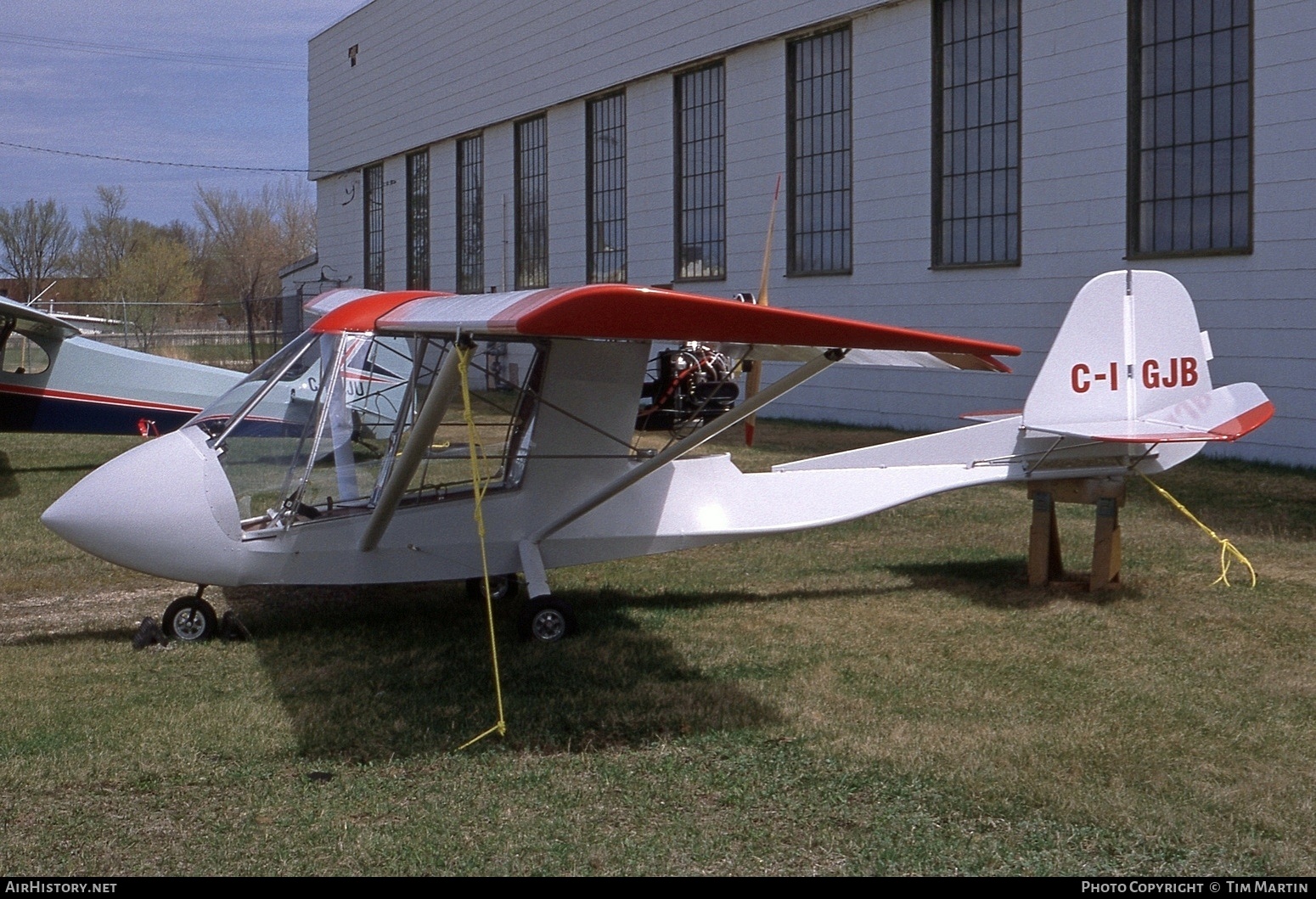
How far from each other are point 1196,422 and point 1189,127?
7.43 m

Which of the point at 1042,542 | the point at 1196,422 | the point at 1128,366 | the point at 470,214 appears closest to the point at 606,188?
the point at 470,214

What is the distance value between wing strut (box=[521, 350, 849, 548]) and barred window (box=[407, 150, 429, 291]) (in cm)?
2602

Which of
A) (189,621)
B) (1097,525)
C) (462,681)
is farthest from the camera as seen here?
(1097,525)

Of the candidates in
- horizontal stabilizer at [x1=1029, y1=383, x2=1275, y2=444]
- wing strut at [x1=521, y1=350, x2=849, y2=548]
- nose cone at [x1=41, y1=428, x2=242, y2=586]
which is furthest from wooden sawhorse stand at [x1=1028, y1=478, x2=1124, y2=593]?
nose cone at [x1=41, y1=428, x2=242, y2=586]

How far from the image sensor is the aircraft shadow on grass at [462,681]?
17.9ft

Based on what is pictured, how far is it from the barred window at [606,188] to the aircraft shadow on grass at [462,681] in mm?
16876

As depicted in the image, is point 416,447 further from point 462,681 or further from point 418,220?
point 418,220

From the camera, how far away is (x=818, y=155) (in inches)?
761

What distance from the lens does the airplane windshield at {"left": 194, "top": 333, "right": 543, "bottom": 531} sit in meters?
6.75

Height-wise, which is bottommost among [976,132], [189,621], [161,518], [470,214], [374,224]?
[189,621]

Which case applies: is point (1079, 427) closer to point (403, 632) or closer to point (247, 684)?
point (403, 632)

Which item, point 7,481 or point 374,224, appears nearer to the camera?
point 7,481

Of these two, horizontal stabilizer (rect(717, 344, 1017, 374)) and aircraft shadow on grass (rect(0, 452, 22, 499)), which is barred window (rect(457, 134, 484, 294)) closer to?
aircraft shadow on grass (rect(0, 452, 22, 499))

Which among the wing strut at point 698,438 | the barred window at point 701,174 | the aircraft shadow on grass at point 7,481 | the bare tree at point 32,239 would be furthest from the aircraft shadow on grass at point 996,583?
the bare tree at point 32,239
